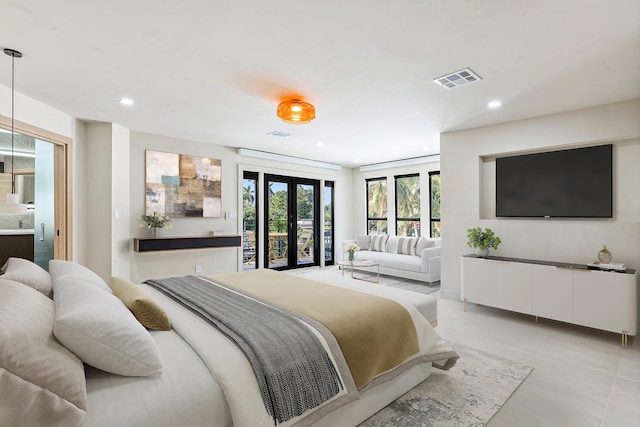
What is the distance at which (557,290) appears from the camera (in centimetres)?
344

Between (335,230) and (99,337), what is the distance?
6.68 m

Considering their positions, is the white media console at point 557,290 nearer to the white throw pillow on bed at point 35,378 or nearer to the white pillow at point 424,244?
the white pillow at point 424,244

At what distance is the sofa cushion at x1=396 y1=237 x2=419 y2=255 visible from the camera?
20.9 ft

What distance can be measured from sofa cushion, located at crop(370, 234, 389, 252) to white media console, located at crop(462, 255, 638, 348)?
9.21 feet

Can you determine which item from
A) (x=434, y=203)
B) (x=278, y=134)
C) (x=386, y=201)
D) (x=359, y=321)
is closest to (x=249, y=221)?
(x=278, y=134)

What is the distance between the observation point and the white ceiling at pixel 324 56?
1.93 metres

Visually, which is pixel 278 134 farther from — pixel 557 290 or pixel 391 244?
pixel 557 290

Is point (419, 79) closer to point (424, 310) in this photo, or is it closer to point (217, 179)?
point (424, 310)

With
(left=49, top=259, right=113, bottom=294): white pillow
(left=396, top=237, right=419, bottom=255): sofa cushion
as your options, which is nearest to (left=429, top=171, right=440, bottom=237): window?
(left=396, top=237, right=419, bottom=255): sofa cushion

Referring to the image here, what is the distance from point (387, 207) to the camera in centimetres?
758

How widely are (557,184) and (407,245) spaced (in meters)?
2.98

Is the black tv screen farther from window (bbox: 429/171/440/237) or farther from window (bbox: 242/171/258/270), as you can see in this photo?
window (bbox: 242/171/258/270)

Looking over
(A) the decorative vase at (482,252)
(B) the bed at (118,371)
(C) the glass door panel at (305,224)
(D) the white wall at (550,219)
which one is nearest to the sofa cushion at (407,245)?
(D) the white wall at (550,219)

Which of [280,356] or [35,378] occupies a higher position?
[35,378]
